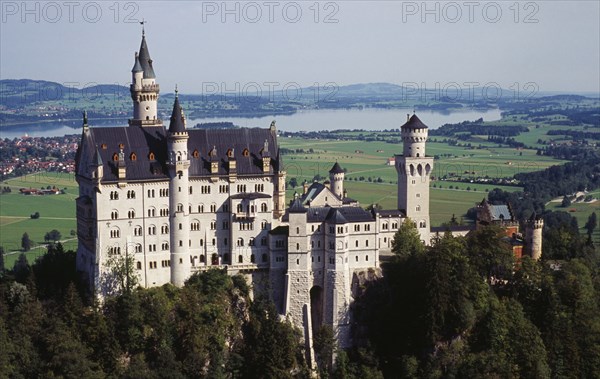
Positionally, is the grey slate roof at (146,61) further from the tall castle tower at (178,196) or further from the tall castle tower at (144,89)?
the tall castle tower at (178,196)

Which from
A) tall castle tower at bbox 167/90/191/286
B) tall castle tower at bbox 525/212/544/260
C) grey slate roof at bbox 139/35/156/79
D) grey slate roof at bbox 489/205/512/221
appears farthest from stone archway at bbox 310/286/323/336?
grey slate roof at bbox 139/35/156/79

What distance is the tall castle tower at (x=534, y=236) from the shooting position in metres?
92.9

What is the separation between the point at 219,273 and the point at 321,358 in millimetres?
12280

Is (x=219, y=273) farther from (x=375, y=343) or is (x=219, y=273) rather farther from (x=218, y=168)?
(x=375, y=343)

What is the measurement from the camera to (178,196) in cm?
8350

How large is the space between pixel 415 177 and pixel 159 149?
2612cm

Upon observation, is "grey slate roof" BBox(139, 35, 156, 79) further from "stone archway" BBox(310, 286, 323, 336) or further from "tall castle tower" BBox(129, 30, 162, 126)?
"stone archway" BBox(310, 286, 323, 336)

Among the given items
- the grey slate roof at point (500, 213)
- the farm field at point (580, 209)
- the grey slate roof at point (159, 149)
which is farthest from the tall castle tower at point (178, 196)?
the farm field at point (580, 209)

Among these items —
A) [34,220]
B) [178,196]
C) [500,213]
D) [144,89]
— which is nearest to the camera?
[178,196]

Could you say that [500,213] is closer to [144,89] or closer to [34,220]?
[144,89]

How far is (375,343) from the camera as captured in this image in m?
86.1

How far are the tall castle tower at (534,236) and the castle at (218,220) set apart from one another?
14182 mm

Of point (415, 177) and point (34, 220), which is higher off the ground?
point (415, 177)

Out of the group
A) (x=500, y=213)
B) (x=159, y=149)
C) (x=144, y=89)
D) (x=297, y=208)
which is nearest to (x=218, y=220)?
(x=297, y=208)
